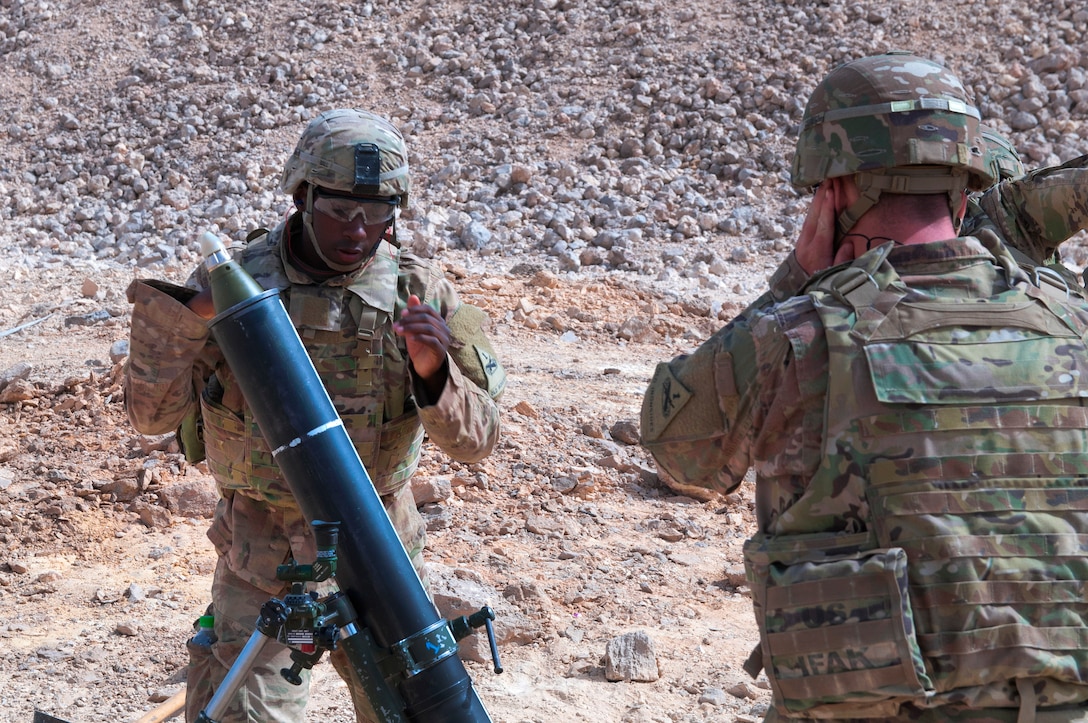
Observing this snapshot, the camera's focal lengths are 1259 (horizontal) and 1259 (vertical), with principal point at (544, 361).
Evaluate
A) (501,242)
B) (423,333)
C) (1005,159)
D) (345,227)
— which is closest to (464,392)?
(423,333)

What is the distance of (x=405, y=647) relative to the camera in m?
2.84

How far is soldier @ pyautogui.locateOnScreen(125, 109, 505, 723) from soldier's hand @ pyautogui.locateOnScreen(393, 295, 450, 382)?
102 mm

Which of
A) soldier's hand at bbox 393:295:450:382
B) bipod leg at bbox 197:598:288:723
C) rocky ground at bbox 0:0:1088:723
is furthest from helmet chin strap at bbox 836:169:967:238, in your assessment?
rocky ground at bbox 0:0:1088:723

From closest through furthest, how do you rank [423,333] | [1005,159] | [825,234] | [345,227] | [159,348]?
1. [825,234]
2. [423,333]
3. [159,348]
4. [345,227]
5. [1005,159]

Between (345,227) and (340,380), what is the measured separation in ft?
1.41

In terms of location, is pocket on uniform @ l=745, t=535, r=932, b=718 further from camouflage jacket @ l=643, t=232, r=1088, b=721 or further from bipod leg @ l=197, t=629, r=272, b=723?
bipod leg @ l=197, t=629, r=272, b=723

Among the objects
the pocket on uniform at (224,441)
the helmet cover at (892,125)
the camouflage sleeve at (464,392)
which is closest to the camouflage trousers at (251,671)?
the pocket on uniform at (224,441)

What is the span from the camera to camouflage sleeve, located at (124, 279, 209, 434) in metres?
3.31

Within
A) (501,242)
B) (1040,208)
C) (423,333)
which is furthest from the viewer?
(501,242)

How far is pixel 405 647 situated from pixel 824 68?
43.2ft

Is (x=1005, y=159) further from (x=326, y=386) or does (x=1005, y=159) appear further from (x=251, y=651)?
(x=251, y=651)

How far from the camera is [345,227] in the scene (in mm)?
3520

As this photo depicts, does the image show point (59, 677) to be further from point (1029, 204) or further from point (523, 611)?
point (1029, 204)

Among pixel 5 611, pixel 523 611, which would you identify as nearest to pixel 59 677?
pixel 5 611
